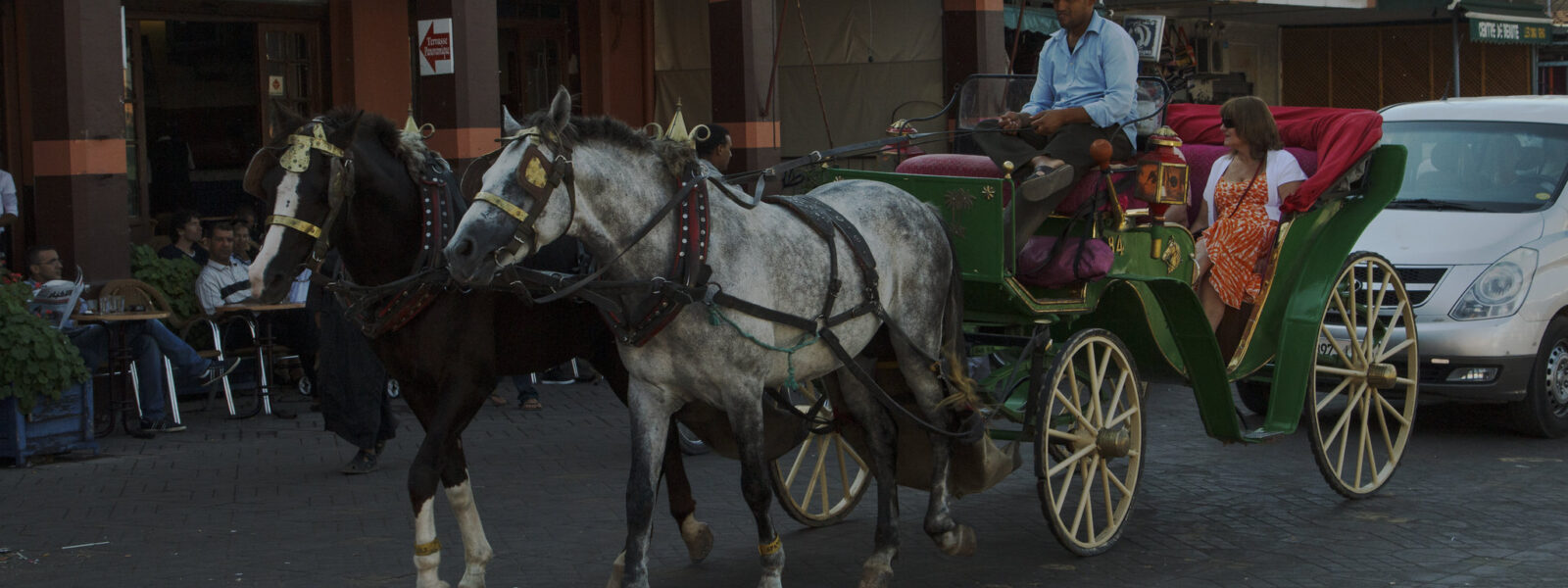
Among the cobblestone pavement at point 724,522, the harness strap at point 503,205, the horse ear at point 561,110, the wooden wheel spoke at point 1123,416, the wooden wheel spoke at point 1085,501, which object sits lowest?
the cobblestone pavement at point 724,522

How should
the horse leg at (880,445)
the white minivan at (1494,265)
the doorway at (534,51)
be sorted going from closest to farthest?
1. the horse leg at (880,445)
2. the white minivan at (1494,265)
3. the doorway at (534,51)

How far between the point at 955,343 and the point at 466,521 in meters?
2.02

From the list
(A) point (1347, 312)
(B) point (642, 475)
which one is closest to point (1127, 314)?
(A) point (1347, 312)

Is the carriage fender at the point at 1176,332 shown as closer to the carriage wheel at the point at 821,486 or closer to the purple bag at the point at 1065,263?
the purple bag at the point at 1065,263

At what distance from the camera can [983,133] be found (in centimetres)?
675

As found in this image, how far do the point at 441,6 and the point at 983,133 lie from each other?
6.44m

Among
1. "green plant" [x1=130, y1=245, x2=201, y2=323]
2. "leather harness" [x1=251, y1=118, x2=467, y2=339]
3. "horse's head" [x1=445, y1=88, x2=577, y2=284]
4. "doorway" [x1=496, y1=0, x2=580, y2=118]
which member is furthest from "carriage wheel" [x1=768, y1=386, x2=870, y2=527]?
"doorway" [x1=496, y1=0, x2=580, y2=118]

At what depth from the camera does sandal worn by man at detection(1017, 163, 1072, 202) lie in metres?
6.11

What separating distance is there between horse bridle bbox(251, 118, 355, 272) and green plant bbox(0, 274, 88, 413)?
399cm

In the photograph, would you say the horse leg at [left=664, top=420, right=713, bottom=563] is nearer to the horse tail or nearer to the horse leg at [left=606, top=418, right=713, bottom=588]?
the horse leg at [left=606, top=418, right=713, bottom=588]

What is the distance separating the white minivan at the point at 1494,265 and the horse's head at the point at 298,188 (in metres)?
6.23

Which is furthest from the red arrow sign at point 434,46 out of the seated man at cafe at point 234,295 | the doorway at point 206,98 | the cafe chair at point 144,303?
the cafe chair at point 144,303

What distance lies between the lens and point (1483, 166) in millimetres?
9742

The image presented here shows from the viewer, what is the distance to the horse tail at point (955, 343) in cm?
602
